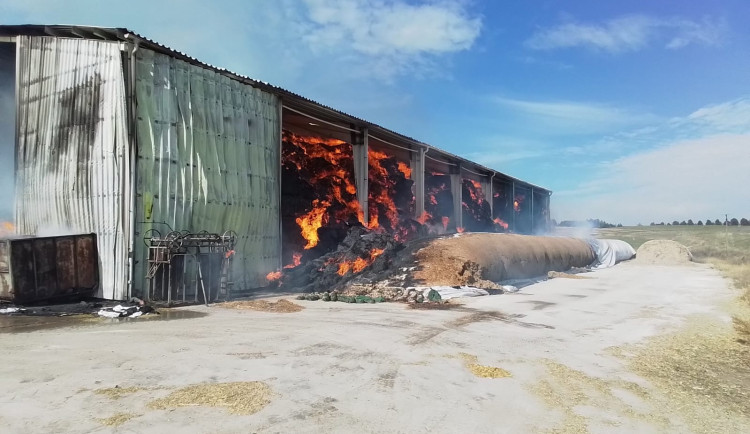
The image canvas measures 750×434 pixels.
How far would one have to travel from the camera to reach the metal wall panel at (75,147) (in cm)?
1166

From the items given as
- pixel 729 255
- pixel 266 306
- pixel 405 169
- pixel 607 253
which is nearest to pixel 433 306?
pixel 266 306

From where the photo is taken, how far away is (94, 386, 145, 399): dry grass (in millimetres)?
4785

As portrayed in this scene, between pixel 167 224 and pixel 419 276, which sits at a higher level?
pixel 167 224

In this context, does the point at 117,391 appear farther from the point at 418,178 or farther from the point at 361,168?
the point at 418,178

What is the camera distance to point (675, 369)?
6.36 metres

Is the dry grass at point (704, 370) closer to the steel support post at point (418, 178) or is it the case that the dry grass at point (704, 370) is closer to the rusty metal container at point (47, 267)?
the rusty metal container at point (47, 267)

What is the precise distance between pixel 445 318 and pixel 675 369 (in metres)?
4.60

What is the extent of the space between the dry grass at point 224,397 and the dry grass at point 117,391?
44 centimetres

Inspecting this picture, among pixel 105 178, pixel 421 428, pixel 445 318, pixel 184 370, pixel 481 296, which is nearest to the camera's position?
pixel 421 428

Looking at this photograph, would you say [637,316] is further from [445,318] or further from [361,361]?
[361,361]

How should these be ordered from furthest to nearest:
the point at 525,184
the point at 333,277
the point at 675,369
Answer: the point at 525,184, the point at 333,277, the point at 675,369

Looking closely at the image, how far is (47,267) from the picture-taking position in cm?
1083

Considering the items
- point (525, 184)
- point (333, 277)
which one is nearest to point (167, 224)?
point (333, 277)

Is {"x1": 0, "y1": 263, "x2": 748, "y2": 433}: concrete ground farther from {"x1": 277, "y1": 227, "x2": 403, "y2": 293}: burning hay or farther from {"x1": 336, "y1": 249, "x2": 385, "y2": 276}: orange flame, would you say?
{"x1": 336, "y1": 249, "x2": 385, "y2": 276}: orange flame
